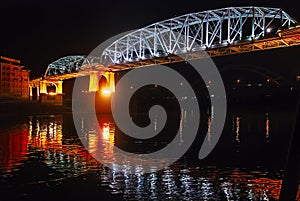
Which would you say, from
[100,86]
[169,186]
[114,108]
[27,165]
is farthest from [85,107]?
[169,186]

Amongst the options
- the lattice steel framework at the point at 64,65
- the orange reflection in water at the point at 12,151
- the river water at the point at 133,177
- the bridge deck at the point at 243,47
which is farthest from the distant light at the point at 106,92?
the river water at the point at 133,177

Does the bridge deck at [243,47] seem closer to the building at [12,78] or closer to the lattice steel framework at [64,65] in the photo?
the lattice steel framework at [64,65]

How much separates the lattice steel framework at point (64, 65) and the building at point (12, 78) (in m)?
11.3

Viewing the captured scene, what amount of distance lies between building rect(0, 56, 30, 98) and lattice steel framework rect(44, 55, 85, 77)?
11.3m

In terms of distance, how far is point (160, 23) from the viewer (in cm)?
8175

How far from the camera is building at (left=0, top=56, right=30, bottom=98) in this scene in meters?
107

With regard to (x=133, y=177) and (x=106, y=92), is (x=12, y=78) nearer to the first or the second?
(x=106, y=92)

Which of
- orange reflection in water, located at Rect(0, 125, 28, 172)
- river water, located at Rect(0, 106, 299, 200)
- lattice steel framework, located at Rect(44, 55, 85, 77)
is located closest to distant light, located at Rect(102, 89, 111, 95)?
lattice steel framework, located at Rect(44, 55, 85, 77)

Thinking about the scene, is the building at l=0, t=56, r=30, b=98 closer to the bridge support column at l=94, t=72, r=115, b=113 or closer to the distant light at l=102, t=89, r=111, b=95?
the bridge support column at l=94, t=72, r=115, b=113

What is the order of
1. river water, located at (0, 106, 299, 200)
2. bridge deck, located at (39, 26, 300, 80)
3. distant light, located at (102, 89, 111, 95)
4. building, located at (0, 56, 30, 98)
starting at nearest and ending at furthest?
river water, located at (0, 106, 299, 200) < bridge deck, located at (39, 26, 300, 80) < distant light, located at (102, 89, 111, 95) < building, located at (0, 56, 30, 98)

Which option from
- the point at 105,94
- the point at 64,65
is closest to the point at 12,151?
the point at 105,94

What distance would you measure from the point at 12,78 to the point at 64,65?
71.6 ft

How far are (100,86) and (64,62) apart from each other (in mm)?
37787

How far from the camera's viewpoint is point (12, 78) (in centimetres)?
11256
